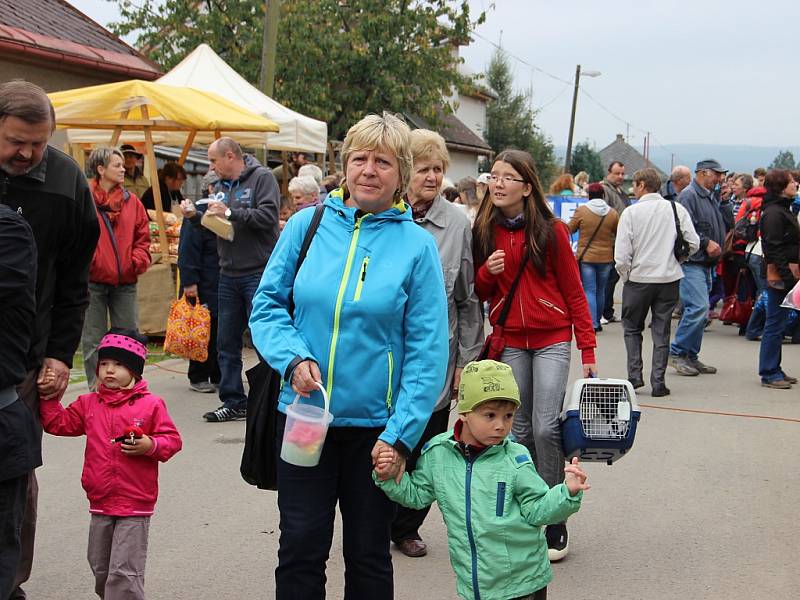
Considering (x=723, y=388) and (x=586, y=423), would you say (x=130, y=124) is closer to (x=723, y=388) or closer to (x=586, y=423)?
(x=723, y=388)

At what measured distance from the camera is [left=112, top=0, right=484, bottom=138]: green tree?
27.0m

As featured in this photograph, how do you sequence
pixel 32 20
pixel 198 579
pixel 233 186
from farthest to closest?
pixel 32 20 → pixel 233 186 → pixel 198 579

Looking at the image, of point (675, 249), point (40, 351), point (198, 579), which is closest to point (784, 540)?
point (198, 579)

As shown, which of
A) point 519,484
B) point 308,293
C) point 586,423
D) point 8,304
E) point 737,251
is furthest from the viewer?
point 737,251

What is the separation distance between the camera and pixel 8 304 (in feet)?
10.3

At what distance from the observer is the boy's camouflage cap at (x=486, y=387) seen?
3662 millimetres

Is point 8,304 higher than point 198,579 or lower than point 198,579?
higher

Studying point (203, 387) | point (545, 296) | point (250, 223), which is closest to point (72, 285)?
point (545, 296)

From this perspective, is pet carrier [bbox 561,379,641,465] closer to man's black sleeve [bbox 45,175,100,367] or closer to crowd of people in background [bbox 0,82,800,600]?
crowd of people in background [bbox 0,82,800,600]

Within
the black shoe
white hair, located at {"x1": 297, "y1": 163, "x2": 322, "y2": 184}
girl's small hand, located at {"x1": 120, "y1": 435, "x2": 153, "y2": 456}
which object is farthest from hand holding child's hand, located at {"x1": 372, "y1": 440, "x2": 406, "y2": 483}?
white hair, located at {"x1": 297, "y1": 163, "x2": 322, "y2": 184}

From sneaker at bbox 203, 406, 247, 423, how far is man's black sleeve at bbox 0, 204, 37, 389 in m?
5.00

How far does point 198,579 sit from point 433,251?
89.5 inches

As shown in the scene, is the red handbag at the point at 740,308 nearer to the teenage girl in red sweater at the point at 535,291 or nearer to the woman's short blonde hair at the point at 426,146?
the teenage girl in red sweater at the point at 535,291

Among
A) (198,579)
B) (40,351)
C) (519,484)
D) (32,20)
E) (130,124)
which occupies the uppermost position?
(32,20)
